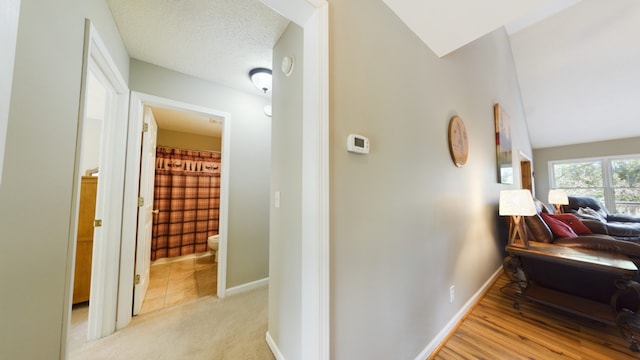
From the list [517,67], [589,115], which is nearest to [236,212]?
[517,67]

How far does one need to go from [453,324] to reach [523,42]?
5222 mm

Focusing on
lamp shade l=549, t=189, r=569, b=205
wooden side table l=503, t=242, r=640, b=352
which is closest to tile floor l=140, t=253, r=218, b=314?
wooden side table l=503, t=242, r=640, b=352

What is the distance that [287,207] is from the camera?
137 cm

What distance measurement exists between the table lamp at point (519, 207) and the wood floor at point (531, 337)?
644 mm

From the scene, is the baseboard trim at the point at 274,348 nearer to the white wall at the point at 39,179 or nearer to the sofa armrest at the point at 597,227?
the white wall at the point at 39,179

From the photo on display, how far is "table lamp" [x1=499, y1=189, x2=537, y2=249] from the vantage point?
2010mm

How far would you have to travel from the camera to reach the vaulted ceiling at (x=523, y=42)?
141cm

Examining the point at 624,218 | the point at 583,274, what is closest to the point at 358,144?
the point at 583,274

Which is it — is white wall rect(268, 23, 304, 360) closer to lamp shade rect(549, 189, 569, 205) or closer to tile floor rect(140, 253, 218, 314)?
tile floor rect(140, 253, 218, 314)

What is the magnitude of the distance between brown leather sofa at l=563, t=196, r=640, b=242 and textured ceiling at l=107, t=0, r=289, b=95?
5.01 meters

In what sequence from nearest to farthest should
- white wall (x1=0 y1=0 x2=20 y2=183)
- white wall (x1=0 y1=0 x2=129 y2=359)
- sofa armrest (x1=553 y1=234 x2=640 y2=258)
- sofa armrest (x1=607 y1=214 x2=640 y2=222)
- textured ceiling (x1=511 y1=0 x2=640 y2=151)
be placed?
1. white wall (x1=0 y1=0 x2=20 y2=183)
2. white wall (x1=0 y1=0 x2=129 y2=359)
3. sofa armrest (x1=553 y1=234 x2=640 y2=258)
4. textured ceiling (x1=511 y1=0 x2=640 y2=151)
5. sofa armrest (x1=607 y1=214 x2=640 y2=222)

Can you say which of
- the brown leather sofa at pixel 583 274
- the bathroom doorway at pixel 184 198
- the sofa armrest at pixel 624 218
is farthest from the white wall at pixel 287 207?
the sofa armrest at pixel 624 218

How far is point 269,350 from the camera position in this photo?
1.52 m

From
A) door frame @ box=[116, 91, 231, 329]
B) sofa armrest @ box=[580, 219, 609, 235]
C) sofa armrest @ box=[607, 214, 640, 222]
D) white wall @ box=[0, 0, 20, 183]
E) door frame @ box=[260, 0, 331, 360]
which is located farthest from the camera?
sofa armrest @ box=[607, 214, 640, 222]
